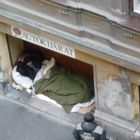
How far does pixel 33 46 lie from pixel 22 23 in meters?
2.25

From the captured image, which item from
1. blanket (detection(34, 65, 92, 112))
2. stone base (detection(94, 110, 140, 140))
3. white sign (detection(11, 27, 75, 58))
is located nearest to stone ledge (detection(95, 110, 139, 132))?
stone base (detection(94, 110, 140, 140))

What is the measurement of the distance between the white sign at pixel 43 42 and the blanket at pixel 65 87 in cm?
158

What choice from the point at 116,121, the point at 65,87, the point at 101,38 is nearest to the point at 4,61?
the point at 65,87

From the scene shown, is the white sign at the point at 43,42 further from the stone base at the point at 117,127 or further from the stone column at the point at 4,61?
the stone base at the point at 117,127

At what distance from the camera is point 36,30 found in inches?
700

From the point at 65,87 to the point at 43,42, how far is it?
5.63 feet

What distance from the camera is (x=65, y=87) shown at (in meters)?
19.3

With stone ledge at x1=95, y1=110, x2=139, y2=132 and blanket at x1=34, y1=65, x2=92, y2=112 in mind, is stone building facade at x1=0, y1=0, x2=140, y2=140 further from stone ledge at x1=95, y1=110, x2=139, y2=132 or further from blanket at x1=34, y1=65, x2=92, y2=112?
blanket at x1=34, y1=65, x2=92, y2=112

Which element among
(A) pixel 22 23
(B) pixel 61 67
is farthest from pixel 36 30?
(B) pixel 61 67

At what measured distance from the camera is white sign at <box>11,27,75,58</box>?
17.7m

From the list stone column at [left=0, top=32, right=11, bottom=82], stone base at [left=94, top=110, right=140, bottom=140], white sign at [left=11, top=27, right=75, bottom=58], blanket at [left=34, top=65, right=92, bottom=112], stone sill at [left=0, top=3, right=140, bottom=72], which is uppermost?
stone sill at [left=0, top=3, right=140, bottom=72]

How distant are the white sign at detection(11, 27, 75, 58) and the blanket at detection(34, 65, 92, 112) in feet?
5.17

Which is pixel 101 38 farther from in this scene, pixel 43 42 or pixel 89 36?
pixel 43 42

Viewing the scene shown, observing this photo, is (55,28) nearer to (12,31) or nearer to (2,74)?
(12,31)
